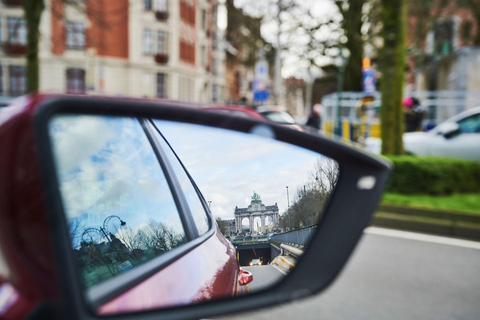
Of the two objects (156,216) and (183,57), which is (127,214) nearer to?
(156,216)

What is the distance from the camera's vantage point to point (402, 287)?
4.37 metres

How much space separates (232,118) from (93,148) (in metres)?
0.32

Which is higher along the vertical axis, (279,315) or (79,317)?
(79,317)

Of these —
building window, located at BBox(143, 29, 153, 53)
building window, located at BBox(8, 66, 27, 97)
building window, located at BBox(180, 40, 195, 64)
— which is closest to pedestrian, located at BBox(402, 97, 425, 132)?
building window, located at BBox(143, 29, 153, 53)

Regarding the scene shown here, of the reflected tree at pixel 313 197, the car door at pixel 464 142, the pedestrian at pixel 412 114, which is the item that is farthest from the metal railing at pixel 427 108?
the reflected tree at pixel 313 197

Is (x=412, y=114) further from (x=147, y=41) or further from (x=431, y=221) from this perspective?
(x=147, y=41)

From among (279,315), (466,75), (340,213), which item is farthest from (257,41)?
(340,213)

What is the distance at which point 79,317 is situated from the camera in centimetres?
81

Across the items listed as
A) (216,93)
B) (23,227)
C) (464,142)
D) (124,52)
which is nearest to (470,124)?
(464,142)

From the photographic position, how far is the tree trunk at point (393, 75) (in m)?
9.96

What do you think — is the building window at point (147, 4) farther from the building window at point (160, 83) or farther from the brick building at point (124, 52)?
the building window at point (160, 83)

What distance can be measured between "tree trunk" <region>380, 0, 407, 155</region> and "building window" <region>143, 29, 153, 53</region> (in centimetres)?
3518

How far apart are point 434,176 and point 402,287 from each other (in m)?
4.72

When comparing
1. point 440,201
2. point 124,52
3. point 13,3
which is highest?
point 13,3
